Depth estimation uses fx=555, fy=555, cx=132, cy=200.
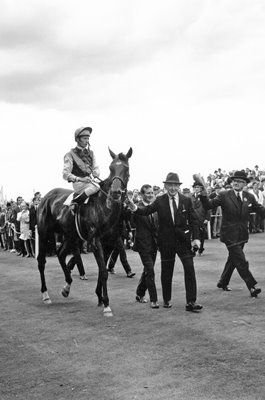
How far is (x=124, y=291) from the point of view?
10992 millimetres

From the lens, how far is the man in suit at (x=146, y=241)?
9172mm

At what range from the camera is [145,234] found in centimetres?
938

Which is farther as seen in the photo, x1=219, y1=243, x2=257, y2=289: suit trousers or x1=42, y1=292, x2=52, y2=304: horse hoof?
x1=42, y1=292, x2=52, y2=304: horse hoof

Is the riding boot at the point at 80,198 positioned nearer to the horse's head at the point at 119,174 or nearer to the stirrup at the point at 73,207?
the stirrup at the point at 73,207

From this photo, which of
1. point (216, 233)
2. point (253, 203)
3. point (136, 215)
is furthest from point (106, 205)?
point (216, 233)

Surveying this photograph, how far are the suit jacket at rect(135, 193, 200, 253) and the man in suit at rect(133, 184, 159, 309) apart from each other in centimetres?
46

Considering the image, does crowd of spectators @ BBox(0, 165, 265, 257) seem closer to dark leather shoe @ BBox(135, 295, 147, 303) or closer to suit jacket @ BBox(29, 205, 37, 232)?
suit jacket @ BBox(29, 205, 37, 232)

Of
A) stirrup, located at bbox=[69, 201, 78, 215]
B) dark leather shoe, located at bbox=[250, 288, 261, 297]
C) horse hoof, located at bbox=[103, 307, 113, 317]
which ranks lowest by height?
horse hoof, located at bbox=[103, 307, 113, 317]

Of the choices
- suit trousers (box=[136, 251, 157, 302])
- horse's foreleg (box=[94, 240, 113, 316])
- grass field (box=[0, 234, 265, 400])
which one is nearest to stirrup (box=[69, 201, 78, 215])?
horse's foreleg (box=[94, 240, 113, 316])

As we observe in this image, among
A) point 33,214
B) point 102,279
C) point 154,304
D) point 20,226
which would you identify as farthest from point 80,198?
point 20,226

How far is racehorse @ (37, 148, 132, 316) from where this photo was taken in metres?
8.73

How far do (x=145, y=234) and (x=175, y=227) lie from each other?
2.63 ft

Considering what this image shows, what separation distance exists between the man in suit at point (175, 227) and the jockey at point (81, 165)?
4.43ft

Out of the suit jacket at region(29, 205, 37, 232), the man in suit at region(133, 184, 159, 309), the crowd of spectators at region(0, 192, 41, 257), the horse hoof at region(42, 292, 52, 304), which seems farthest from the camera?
the crowd of spectators at region(0, 192, 41, 257)
